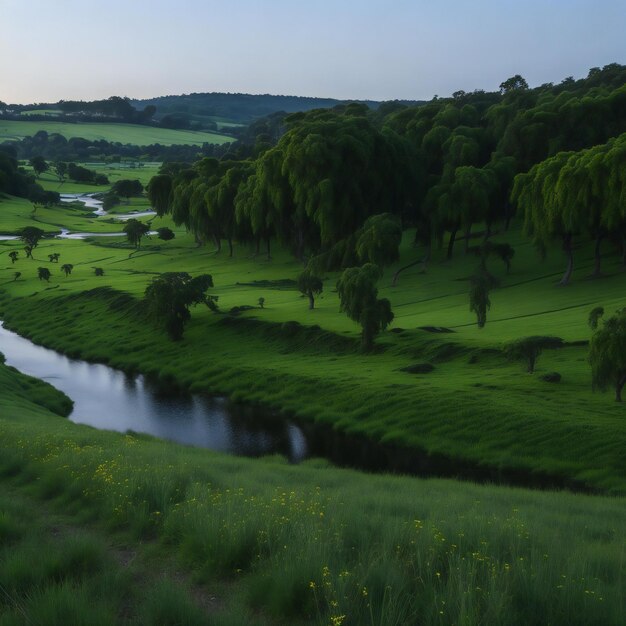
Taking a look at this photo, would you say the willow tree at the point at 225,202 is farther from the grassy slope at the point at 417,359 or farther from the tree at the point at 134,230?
the tree at the point at 134,230

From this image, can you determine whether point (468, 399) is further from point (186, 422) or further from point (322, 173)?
point (322, 173)

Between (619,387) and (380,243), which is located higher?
(380,243)

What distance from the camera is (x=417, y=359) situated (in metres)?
38.4

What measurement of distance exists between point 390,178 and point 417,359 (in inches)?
1264

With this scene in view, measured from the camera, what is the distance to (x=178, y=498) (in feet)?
36.2

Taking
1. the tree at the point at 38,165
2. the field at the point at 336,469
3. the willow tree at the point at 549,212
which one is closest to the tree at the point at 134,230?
the field at the point at 336,469

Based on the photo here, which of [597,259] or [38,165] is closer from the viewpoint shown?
[597,259]

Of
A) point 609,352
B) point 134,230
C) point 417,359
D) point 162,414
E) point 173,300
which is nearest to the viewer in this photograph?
point 609,352

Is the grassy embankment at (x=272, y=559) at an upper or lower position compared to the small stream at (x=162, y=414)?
upper

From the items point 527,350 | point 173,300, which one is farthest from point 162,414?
point 527,350

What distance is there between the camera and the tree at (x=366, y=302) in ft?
129

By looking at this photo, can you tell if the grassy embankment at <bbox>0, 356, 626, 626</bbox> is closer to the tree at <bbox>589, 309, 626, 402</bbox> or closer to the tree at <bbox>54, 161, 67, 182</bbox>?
the tree at <bbox>589, 309, 626, 402</bbox>

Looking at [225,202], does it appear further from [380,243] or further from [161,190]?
[380,243]

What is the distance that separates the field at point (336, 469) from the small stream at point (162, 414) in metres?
1.47
